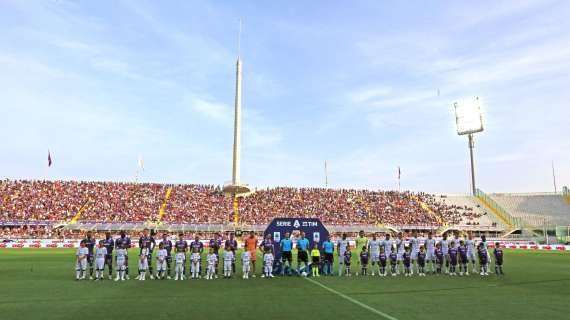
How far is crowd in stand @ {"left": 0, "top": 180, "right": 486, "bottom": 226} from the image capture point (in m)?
56.5

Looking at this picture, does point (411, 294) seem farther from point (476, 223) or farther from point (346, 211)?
point (476, 223)

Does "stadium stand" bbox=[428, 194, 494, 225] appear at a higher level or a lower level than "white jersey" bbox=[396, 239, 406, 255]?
higher

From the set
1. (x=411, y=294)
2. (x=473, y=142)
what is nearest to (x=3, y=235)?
(x=411, y=294)

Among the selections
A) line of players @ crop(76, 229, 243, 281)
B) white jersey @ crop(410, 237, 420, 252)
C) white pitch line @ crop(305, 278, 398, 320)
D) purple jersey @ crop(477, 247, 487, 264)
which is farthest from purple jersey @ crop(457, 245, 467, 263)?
line of players @ crop(76, 229, 243, 281)

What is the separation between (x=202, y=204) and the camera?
208 feet

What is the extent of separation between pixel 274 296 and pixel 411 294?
4.48m

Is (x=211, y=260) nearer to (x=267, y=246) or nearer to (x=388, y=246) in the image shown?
(x=267, y=246)

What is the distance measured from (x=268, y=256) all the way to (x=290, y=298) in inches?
250

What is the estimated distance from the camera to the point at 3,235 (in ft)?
160

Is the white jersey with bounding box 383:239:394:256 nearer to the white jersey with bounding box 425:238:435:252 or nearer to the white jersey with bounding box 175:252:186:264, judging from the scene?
the white jersey with bounding box 425:238:435:252

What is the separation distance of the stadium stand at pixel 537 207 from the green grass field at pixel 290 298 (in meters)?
56.6

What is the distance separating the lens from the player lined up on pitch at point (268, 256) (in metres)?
18.9

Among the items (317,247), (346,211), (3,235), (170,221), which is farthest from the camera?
(346,211)

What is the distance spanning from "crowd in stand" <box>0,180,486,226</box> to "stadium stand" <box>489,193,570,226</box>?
765 cm
